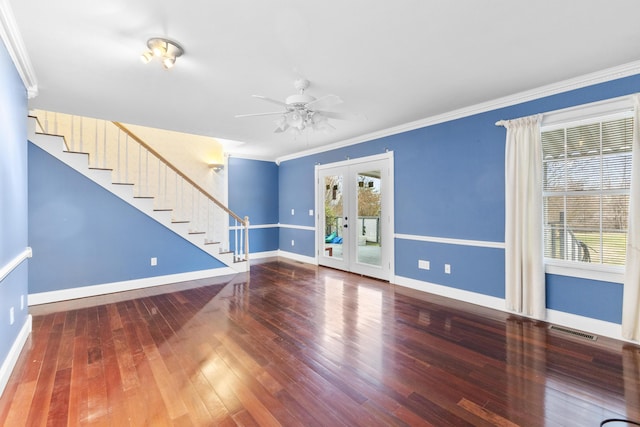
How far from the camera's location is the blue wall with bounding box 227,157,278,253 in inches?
279

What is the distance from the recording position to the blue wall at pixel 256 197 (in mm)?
7098

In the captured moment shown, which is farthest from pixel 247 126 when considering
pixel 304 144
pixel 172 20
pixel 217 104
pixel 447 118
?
pixel 447 118

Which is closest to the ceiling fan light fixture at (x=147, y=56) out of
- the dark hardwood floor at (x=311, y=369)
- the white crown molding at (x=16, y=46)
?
the white crown molding at (x=16, y=46)

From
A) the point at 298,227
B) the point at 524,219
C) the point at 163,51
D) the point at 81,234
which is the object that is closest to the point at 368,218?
the point at 298,227

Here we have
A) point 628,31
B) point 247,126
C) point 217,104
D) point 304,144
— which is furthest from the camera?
point 304,144

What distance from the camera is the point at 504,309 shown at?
366cm

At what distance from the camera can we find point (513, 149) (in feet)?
11.5

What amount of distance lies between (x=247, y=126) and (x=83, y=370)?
3651 mm

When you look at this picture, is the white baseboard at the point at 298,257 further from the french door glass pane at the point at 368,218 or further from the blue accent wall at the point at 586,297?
the blue accent wall at the point at 586,297

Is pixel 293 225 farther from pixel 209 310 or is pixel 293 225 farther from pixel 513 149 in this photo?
pixel 513 149

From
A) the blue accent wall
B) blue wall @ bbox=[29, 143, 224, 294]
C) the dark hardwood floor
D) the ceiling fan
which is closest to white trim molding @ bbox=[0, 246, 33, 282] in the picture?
the dark hardwood floor

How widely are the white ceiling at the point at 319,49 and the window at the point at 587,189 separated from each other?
649 mm

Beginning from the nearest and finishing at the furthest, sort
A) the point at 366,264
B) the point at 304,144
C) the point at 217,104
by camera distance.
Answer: the point at 217,104 → the point at 366,264 → the point at 304,144

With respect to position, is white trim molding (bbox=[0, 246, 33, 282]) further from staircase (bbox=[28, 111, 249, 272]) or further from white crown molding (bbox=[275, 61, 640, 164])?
white crown molding (bbox=[275, 61, 640, 164])
